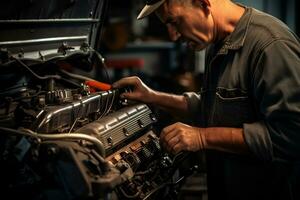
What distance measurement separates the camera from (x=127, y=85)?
241 centimetres

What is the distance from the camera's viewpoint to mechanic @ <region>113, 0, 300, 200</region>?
5.62ft

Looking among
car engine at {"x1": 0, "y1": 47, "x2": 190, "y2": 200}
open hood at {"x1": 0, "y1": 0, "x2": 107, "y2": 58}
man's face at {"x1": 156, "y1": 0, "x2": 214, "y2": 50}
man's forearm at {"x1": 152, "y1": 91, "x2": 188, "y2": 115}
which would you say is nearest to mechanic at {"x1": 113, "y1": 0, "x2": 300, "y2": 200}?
man's face at {"x1": 156, "y1": 0, "x2": 214, "y2": 50}

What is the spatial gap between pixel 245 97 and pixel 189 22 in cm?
40

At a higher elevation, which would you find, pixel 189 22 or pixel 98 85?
pixel 189 22

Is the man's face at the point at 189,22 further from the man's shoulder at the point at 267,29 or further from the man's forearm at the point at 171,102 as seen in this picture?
the man's forearm at the point at 171,102

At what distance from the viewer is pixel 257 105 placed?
6.08ft

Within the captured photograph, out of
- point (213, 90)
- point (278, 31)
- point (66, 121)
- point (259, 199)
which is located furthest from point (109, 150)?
point (278, 31)

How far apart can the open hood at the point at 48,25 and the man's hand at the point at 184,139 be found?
0.76 metres

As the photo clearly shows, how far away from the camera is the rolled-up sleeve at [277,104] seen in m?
1.68

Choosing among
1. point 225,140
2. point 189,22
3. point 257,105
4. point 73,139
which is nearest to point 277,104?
point 257,105

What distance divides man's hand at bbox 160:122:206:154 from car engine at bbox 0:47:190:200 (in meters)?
0.20

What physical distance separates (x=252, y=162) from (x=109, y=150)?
61 centimetres

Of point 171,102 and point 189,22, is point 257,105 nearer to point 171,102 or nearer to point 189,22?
point 189,22

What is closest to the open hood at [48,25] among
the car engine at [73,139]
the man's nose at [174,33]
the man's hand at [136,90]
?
the car engine at [73,139]
